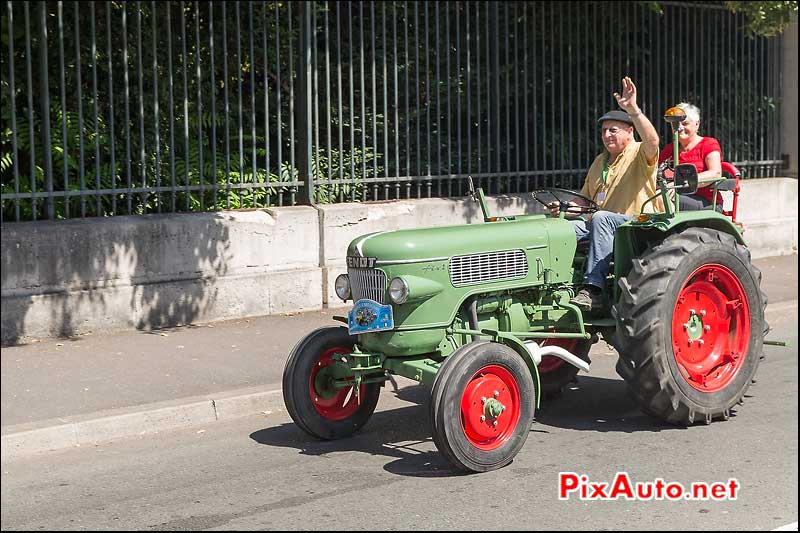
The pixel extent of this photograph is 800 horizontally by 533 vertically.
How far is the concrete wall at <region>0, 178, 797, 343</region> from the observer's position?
9734 millimetres

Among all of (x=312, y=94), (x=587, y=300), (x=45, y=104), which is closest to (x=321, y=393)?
(x=587, y=300)

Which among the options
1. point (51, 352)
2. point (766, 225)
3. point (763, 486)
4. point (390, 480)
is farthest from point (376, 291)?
point (766, 225)

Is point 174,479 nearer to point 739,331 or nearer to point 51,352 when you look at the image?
point 51,352

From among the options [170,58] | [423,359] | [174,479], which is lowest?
[174,479]

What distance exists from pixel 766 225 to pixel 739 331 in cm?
771

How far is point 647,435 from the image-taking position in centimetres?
734

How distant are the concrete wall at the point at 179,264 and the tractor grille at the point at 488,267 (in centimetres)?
424

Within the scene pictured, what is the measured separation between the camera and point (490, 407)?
653 cm

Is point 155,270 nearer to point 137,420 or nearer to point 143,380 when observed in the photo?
point 143,380

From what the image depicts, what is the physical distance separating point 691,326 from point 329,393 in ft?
7.98

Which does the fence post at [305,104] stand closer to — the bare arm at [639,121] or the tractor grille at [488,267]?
the bare arm at [639,121]

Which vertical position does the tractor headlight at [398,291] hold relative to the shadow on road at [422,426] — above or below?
above

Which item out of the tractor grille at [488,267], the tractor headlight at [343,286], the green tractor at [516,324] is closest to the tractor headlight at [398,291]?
the green tractor at [516,324]

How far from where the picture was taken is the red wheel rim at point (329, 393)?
23.6ft
